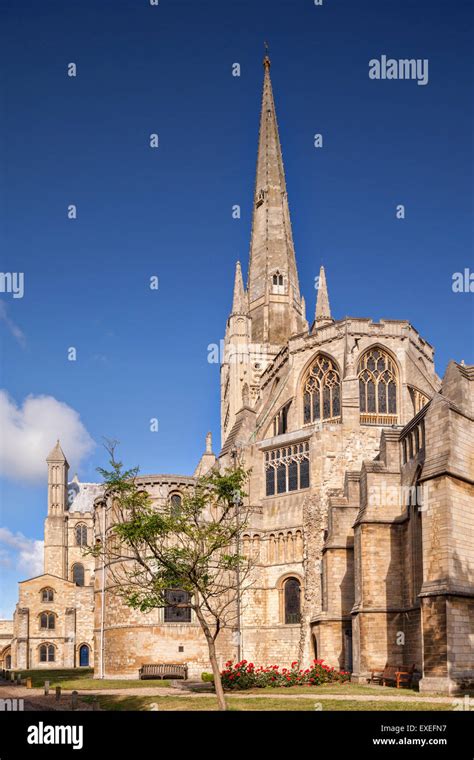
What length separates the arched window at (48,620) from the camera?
7150 cm

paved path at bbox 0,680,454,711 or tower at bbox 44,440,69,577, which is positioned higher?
tower at bbox 44,440,69,577

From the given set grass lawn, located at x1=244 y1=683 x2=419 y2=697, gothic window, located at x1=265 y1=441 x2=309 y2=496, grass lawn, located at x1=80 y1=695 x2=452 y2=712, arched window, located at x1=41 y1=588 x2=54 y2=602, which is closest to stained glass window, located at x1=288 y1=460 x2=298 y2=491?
gothic window, located at x1=265 y1=441 x2=309 y2=496

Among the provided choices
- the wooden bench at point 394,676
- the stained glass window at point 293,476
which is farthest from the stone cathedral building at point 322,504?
the wooden bench at point 394,676

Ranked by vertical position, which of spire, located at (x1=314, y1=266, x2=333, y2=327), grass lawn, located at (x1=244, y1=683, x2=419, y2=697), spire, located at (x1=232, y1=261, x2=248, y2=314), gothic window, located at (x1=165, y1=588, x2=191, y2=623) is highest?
spire, located at (x1=232, y1=261, x2=248, y2=314)

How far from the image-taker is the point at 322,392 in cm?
5147

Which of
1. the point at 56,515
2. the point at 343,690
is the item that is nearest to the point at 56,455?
the point at 56,515

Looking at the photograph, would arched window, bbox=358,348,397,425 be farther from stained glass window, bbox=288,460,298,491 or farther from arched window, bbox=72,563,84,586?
arched window, bbox=72,563,84,586

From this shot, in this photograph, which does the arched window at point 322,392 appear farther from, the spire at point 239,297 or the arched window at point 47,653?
the arched window at point 47,653

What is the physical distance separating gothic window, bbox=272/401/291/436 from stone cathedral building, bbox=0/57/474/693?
15 cm

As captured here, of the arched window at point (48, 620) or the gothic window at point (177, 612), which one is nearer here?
the gothic window at point (177, 612)

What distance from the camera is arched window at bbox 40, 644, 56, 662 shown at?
7094 centimetres

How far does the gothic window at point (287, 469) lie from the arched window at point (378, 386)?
15.8 ft
